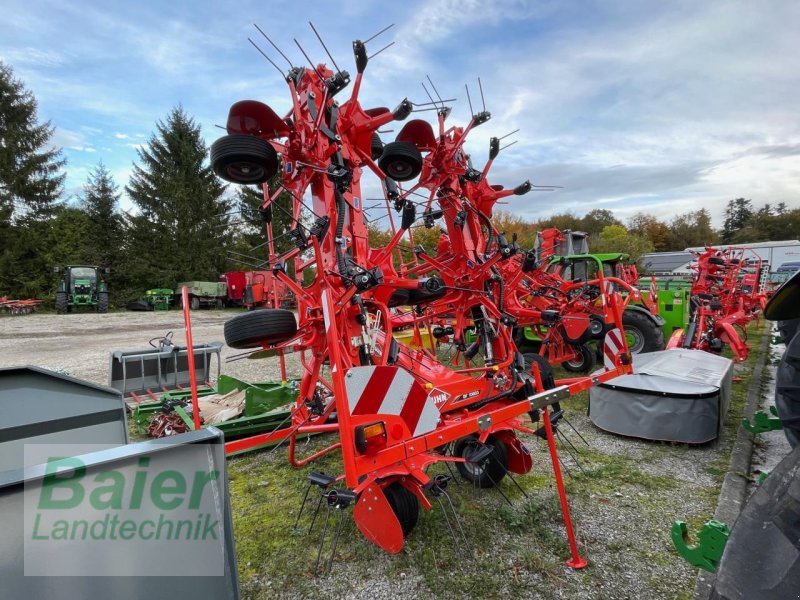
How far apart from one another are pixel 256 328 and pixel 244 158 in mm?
1163

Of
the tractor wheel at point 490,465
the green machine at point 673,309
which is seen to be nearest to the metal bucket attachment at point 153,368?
the tractor wheel at point 490,465

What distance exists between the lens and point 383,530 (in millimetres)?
2479

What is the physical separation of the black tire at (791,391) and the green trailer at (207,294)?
2690cm

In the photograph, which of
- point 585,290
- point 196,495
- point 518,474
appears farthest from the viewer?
point 585,290

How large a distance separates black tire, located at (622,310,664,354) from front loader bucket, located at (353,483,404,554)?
7011 millimetres

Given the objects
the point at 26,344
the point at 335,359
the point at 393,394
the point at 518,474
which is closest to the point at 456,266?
the point at 518,474

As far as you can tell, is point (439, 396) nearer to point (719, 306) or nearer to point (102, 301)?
point (719, 306)

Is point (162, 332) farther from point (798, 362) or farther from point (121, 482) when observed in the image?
point (798, 362)

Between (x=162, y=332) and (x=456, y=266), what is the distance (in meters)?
14.1

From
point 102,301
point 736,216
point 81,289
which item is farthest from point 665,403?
point 736,216

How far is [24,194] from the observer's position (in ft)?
86.0

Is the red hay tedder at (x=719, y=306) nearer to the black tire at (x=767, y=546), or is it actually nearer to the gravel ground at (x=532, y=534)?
the gravel ground at (x=532, y=534)

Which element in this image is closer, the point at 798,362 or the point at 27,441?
the point at 798,362

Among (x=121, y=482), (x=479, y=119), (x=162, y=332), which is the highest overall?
(x=479, y=119)
